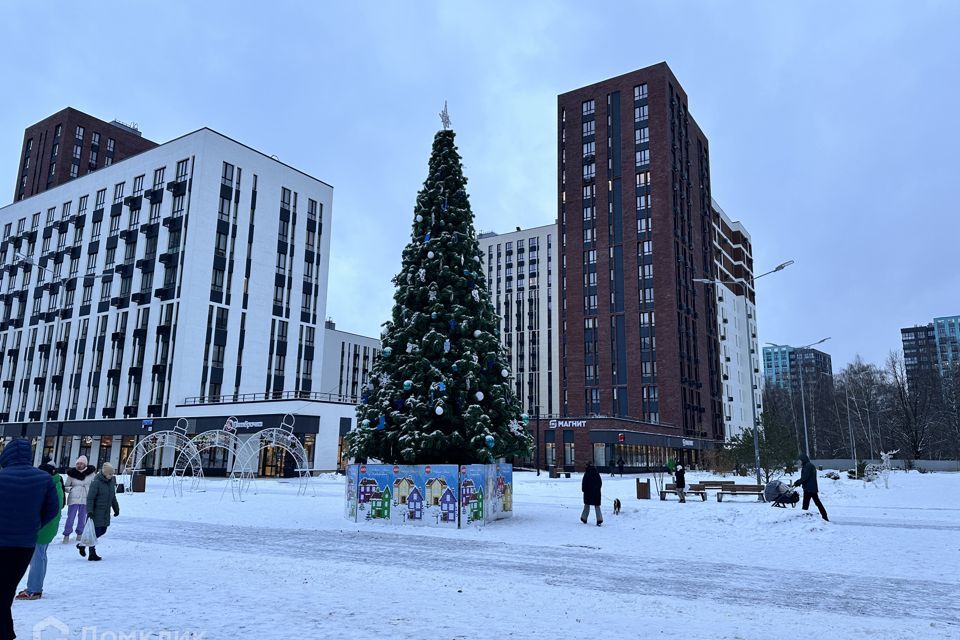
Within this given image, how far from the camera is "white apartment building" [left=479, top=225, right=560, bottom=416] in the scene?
107 meters

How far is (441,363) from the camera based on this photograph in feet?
60.6

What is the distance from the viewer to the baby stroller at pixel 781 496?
2145 centimetres

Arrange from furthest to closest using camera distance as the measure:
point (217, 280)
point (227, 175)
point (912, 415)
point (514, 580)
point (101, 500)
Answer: point (912, 415) < point (227, 175) < point (217, 280) < point (101, 500) < point (514, 580)

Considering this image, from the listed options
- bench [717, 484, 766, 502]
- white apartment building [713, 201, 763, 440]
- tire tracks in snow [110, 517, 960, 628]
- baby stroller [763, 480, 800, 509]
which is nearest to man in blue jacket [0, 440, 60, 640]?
tire tracks in snow [110, 517, 960, 628]

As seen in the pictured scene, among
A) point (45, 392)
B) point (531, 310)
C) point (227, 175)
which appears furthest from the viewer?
point (531, 310)

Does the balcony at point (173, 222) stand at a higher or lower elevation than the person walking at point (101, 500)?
higher

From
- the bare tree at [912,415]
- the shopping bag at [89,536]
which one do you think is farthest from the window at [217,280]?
the bare tree at [912,415]

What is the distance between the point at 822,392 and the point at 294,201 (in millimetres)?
90238

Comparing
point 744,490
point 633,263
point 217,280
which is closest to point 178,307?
point 217,280

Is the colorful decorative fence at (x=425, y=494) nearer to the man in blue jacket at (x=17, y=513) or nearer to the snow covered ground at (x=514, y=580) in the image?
the snow covered ground at (x=514, y=580)

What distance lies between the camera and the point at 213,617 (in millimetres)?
7438

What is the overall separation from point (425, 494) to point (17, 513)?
40.6 ft

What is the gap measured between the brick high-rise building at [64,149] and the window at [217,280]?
169ft

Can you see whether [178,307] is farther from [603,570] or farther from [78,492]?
[603,570]
